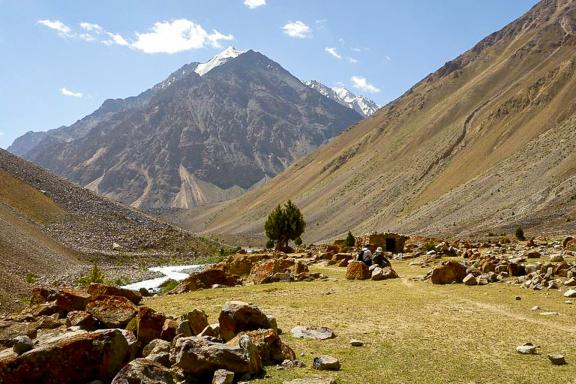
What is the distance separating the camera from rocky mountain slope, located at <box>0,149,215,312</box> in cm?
5647

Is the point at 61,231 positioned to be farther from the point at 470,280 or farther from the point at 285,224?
the point at 470,280

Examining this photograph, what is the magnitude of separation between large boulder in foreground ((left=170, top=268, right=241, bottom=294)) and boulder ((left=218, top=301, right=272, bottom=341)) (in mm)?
17951

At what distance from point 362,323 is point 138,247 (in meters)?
73.5

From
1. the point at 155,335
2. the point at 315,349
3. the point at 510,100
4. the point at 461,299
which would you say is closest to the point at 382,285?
the point at 461,299

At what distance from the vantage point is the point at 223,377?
516 inches

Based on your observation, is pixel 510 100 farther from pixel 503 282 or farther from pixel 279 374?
pixel 279 374

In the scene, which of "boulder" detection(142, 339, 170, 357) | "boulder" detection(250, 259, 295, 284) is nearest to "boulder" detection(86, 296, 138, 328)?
"boulder" detection(142, 339, 170, 357)

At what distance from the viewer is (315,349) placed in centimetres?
1691


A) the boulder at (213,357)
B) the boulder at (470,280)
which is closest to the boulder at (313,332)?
the boulder at (213,357)

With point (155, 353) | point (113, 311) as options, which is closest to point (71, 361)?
point (155, 353)

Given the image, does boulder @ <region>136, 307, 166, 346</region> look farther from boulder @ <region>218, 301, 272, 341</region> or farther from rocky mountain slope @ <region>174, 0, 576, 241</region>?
rocky mountain slope @ <region>174, 0, 576, 241</region>

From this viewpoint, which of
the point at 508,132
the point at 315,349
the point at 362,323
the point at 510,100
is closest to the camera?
the point at 315,349

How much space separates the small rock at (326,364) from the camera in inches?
574

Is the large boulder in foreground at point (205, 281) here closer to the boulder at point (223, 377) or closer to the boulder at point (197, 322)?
the boulder at point (197, 322)
